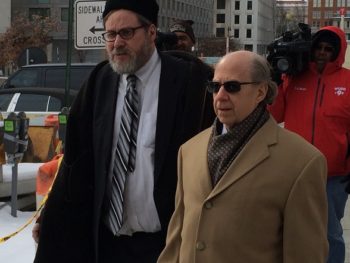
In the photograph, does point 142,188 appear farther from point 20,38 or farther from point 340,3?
point 340,3

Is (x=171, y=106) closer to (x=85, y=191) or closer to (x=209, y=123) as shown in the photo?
(x=209, y=123)

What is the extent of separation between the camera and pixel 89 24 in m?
7.96

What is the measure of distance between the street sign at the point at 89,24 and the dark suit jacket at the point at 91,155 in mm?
4852

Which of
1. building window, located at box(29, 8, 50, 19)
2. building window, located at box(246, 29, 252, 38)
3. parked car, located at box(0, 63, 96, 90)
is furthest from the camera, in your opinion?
building window, located at box(246, 29, 252, 38)

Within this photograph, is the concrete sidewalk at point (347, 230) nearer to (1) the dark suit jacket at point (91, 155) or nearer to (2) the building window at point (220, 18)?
(1) the dark suit jacket at point (91, 155)

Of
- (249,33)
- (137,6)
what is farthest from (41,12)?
(249,33)

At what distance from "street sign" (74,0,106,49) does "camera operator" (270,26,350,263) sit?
3854 millimetres

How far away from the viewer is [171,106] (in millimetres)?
2893

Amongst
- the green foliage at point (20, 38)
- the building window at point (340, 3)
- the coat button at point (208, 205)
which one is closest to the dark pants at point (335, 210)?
the coat button at point (208, 205)

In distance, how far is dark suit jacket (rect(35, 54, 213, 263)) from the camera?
289 centimetres

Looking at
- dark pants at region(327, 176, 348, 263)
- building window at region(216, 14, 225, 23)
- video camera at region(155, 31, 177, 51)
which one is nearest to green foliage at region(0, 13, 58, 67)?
Answer: video camera at region(155, 31, 177, 51)

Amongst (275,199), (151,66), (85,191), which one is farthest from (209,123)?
(275,199)

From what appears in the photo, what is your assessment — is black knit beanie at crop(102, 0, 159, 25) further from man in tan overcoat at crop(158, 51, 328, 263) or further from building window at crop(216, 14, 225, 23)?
building window at crop(216, 14, 225, 23)

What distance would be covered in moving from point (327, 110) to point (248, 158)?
2.19 metres
